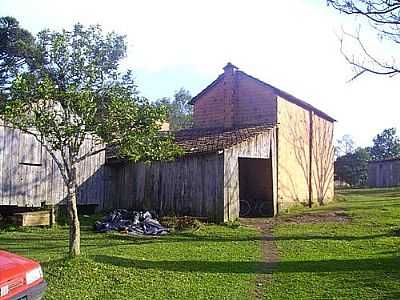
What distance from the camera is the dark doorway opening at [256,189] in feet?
77.4

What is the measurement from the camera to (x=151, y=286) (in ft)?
30.4

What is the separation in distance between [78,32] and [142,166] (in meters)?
12.5

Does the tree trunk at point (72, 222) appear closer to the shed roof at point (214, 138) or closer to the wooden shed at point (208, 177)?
the wooden shed at point (208, 177)

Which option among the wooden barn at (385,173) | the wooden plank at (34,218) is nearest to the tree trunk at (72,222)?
the wooden plank at (34,218)

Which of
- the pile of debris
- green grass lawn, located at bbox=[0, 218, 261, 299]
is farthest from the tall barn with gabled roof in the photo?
green grass lawn, located at bbox=[0, 218, 261, 299]

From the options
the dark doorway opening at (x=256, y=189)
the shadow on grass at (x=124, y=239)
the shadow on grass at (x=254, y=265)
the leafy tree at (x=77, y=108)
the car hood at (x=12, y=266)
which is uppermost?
the leafy tree at (x=77, y=108)

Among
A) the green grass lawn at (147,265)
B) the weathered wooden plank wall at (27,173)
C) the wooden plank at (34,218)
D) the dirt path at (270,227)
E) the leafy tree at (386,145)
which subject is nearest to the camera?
the green grass lawn at (147,265)

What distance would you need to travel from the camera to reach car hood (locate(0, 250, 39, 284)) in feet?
19.4

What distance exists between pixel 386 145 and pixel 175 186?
53930 mm

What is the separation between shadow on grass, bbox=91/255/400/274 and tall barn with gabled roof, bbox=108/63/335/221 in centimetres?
831

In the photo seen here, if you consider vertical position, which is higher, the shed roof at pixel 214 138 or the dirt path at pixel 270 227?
the shed roof at pixel 214 138

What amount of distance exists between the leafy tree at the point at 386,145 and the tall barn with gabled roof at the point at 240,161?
40.0 meters

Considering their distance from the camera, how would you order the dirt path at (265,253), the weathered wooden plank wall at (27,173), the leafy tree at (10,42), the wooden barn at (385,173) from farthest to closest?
the wooden barn at (385,173), the leafy tree at (10,42), the weathered wooden plank wall at (27,173), the dirt path at (265,253)

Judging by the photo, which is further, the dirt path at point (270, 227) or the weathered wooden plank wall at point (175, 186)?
the weathered wooden plank wall at point (175, 186)
